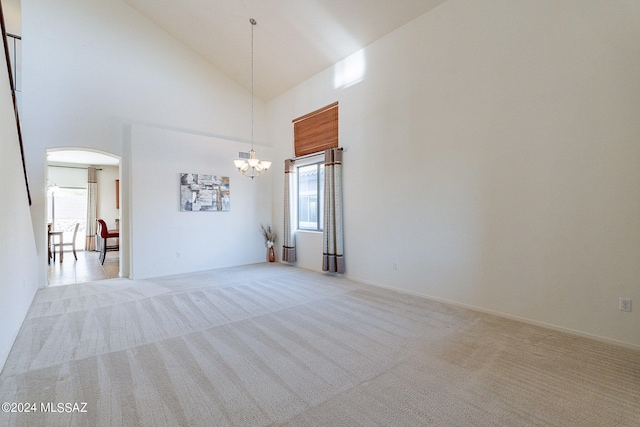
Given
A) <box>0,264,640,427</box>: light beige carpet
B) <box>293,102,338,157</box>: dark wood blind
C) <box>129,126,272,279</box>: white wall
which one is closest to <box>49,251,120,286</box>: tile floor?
<box>129,126,272,279</box>: white wall

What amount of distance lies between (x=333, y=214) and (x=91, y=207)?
877 cm

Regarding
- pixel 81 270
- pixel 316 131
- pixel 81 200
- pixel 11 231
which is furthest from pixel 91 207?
pixel 316 131

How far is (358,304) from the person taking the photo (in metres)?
4.04

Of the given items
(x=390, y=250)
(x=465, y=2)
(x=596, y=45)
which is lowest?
(x=390, y=250)

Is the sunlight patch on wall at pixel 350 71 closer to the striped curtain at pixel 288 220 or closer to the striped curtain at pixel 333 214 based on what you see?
the striped curtain at pixel 333 214

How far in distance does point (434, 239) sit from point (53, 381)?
14.5 feet

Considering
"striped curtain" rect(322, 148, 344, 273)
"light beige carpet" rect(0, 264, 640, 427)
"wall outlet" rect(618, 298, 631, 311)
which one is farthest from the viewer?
"striped curtain" rect(322, 148, 344, 273)

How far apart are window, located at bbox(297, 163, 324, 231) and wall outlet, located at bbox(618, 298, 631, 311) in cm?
473

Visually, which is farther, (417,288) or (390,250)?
(390,250)

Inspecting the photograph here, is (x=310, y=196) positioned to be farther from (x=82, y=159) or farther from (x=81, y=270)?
(x=82, y=159)

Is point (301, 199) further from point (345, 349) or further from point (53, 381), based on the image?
point (53, 381)

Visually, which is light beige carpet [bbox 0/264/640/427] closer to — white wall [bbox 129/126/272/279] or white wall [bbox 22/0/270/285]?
white wall [bbox 129/126/272/279]

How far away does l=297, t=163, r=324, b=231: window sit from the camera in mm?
6387

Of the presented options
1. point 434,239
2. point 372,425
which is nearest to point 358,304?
point 434,239
